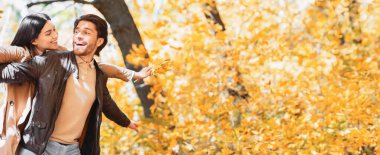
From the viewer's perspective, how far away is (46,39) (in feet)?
11.8

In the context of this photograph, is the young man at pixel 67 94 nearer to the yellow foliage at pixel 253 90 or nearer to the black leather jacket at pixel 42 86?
the black leather jacket at pixel 42 86

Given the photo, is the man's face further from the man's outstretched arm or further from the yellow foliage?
the yellow foliage

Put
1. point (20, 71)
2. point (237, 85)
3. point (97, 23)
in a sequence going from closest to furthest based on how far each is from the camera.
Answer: point (20, 71) → point (97, 23) → point (237, 85)

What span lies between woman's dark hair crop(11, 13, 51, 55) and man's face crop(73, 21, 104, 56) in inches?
9.2

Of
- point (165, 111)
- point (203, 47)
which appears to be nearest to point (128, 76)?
point (165, 111)

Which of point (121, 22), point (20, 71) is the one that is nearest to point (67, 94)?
point (20, 71)

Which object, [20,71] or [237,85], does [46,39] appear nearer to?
[20,71]

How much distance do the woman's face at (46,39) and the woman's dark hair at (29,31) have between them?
2cm

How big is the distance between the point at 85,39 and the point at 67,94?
418mm

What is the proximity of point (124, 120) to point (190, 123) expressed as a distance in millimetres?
2845

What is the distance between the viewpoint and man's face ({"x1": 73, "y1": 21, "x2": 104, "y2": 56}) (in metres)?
3.61

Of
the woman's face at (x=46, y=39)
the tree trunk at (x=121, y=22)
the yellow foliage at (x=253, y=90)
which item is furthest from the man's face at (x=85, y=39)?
the tree trunk at (x=121, y=22)

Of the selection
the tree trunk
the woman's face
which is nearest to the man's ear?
the woman's face

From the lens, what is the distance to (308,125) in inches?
250
